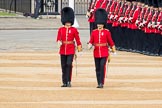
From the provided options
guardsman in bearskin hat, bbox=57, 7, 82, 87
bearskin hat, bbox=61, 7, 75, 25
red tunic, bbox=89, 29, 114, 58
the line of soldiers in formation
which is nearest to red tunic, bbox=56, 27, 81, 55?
guardsman in bearskin hat, bbox=57, 7, 82, 87

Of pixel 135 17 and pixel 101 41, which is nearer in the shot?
pixel 101 41

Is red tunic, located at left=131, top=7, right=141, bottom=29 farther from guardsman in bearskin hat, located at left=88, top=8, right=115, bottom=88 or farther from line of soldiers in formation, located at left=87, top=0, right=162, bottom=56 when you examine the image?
guardsman in bearskin hat, located at left=88, top=8, right=115, bottom=88

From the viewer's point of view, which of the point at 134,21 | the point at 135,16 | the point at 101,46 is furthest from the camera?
the point at 134,21

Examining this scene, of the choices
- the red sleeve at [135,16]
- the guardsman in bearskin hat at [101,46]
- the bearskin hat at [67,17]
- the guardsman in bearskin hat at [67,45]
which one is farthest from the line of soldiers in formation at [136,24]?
the guardsman in bearskin hat at [67,45]

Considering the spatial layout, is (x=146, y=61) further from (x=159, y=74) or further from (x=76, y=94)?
(x=76, y=94)

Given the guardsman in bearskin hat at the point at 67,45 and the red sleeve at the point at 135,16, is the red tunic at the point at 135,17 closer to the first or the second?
the red sleeve at the point at 135,16

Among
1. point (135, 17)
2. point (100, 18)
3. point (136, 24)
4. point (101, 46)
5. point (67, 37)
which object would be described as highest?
point (100, 18)

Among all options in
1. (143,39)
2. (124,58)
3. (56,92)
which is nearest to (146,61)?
(124,58)

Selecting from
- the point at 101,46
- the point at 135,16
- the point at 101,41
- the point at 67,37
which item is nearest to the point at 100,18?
the point at 101,41

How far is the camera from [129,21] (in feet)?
98.4

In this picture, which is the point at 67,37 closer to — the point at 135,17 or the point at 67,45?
the point at 67,45

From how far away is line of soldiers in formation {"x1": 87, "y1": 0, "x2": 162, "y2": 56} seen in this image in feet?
94.5

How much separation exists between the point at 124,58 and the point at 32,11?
23664mm

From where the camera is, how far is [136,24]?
29.6 meters
